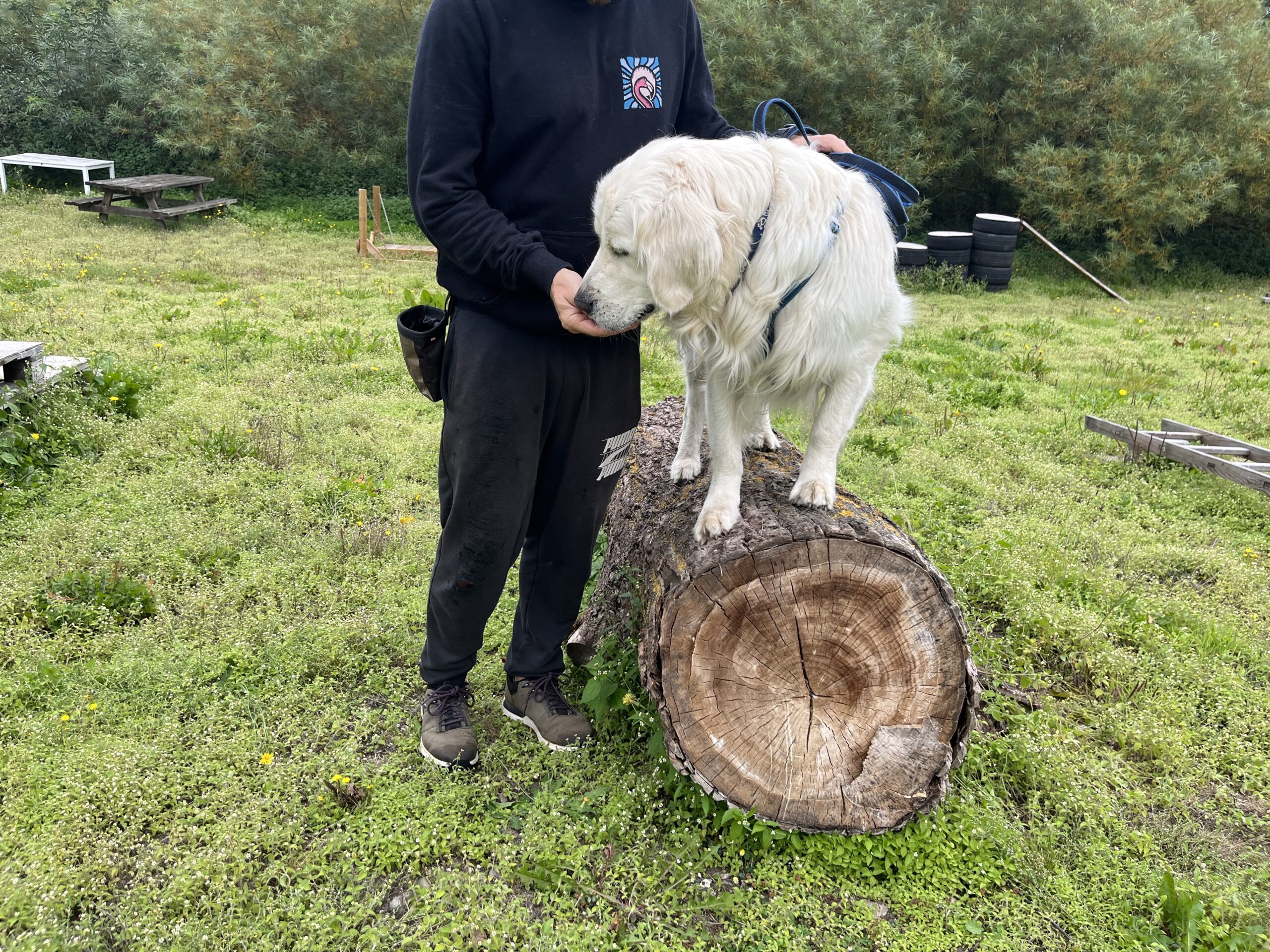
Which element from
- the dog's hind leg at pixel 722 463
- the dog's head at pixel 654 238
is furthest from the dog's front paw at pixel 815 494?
the dog's head at pixel 654 238

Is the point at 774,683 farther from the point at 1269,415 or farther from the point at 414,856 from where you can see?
the point at 1269,415

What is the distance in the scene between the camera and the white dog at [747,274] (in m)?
2.11

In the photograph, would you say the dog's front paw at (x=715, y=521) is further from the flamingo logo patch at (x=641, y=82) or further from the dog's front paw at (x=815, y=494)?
the flamingo logo patch at (x=641, y=82)

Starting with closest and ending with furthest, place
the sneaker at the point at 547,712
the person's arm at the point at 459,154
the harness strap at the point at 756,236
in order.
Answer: the person's arm at the point at 459,154 < the harness strap at the point at 756,236 < the sneaker at the point at 547,712

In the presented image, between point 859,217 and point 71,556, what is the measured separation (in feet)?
12.1

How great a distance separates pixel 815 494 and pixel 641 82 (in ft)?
4.38

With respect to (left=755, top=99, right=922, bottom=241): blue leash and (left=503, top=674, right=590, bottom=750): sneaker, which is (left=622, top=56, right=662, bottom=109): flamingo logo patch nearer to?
(left=755, top=99, right=922, bottom=241): blue leash

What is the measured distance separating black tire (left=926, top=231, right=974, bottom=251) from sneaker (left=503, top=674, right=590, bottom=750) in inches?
433

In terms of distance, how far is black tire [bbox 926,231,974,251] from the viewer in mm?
11875

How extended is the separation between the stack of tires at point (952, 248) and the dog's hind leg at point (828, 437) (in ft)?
34.2

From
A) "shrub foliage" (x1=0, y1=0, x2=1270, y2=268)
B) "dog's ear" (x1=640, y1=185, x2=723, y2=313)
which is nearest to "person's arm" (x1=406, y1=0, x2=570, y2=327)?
"dog's ear" (x1=640, y1=185, x2=723, y2=313)

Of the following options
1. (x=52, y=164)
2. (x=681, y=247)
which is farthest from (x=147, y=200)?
(x=681, y=247)

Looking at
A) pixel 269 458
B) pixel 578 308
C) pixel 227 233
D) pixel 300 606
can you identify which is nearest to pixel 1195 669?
pixel 578 308

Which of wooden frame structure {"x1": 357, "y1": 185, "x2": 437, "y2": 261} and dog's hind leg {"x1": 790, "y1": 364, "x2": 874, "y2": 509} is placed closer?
dog's hind leg {"x1": 790, "y1": 364, "x2": 874, "y2": 509}
